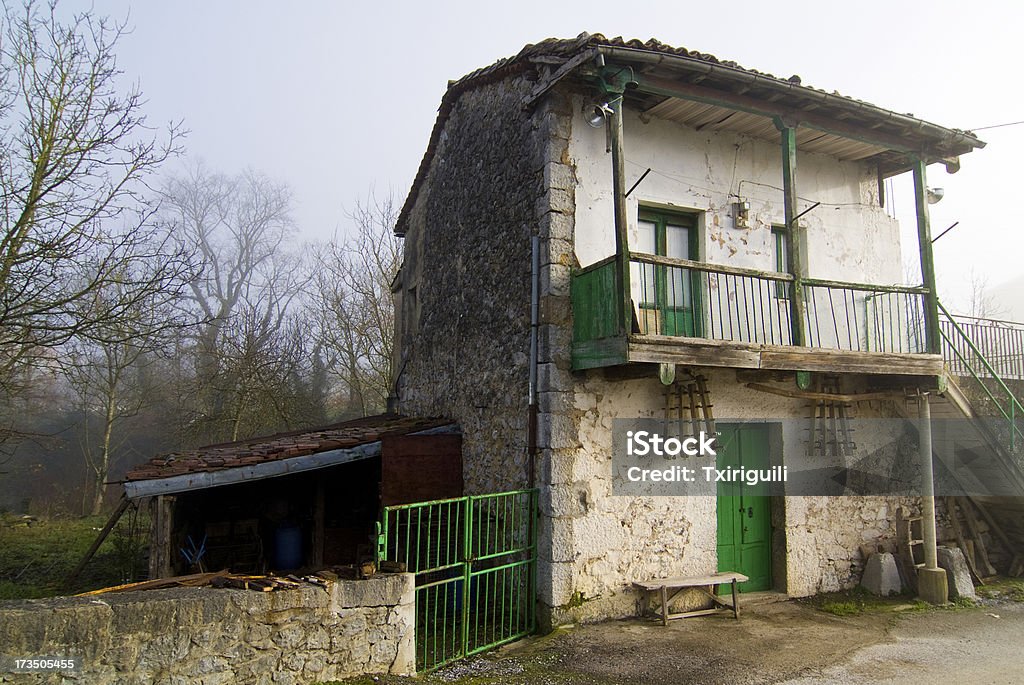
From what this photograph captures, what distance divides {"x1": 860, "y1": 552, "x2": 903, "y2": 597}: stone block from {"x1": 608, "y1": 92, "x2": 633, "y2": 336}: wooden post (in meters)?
5.05

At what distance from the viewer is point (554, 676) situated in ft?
18.1

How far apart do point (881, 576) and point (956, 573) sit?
0.94 meters

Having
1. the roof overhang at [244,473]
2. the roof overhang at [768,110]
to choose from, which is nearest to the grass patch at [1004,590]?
the roof overhang at [768,110]

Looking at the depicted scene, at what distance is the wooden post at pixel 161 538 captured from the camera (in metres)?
7.27

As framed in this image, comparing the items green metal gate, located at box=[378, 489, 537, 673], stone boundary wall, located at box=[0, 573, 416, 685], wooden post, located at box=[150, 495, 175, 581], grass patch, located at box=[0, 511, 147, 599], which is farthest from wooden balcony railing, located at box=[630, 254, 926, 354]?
grass patch, located at box=[0, 511, 147, 599]

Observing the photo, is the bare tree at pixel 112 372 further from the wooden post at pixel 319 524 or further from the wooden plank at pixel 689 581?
the wooden plank at pixel 689 581

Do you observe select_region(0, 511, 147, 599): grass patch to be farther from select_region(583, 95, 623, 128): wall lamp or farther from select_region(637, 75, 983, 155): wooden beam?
select_region(637, 75, 983, 155): wooden beam

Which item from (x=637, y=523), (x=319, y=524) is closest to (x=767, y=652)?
(x=637, y=523)

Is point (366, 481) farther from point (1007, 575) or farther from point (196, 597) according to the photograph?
point (1007, 575)

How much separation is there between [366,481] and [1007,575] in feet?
30.7

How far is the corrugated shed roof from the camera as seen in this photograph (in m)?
6.49

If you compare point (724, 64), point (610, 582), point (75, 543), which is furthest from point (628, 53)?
point (75, 543)

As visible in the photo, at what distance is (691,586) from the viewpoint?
23.6 feet

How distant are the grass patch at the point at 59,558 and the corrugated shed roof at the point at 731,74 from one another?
853 centimetres
